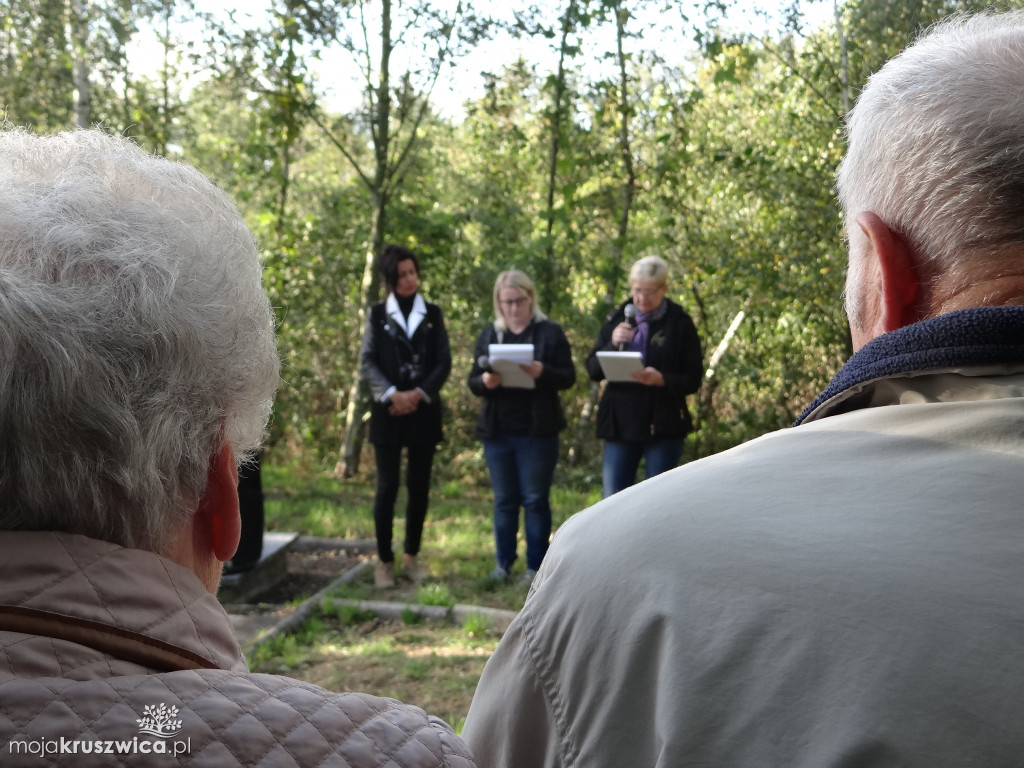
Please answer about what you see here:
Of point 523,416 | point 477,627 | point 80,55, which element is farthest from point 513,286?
point 80,55

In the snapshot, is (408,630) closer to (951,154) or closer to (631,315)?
(631,315)

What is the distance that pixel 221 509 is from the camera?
1.19 metres

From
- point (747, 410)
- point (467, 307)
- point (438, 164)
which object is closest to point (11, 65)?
point (438, 164)

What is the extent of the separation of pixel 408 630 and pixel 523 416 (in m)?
1.52

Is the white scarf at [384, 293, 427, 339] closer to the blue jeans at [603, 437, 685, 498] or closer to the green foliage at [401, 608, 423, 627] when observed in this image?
the blue jeans at [603, 437, 685, 498]

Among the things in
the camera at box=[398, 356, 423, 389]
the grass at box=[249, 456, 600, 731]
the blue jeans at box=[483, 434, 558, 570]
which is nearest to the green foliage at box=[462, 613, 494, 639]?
the grass at box=[249, 456, 600, 731]

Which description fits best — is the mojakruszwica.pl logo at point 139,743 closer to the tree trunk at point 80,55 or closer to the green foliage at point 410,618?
the green foliage at point 410,618

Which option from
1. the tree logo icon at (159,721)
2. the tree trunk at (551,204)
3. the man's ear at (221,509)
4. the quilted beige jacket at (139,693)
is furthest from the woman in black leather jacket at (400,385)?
the tree logo icon at (159,721)

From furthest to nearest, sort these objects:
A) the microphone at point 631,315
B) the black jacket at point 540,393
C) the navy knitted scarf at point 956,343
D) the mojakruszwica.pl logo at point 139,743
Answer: the microphone at point 631,315, the black jacket at point 540,393, the navy knitted scarf at point 956,343, the mojakruszwica.pl logo at point 139,743

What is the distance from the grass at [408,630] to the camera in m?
4.41

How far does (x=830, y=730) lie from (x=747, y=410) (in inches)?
391

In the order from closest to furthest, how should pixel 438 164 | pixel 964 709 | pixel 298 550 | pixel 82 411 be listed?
pixel 964 709, pixel 82 411, pixel 298 550, pixel 438 164

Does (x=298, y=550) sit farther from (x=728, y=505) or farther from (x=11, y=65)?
(x=11, y=65)

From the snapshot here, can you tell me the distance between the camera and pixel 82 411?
983mm
